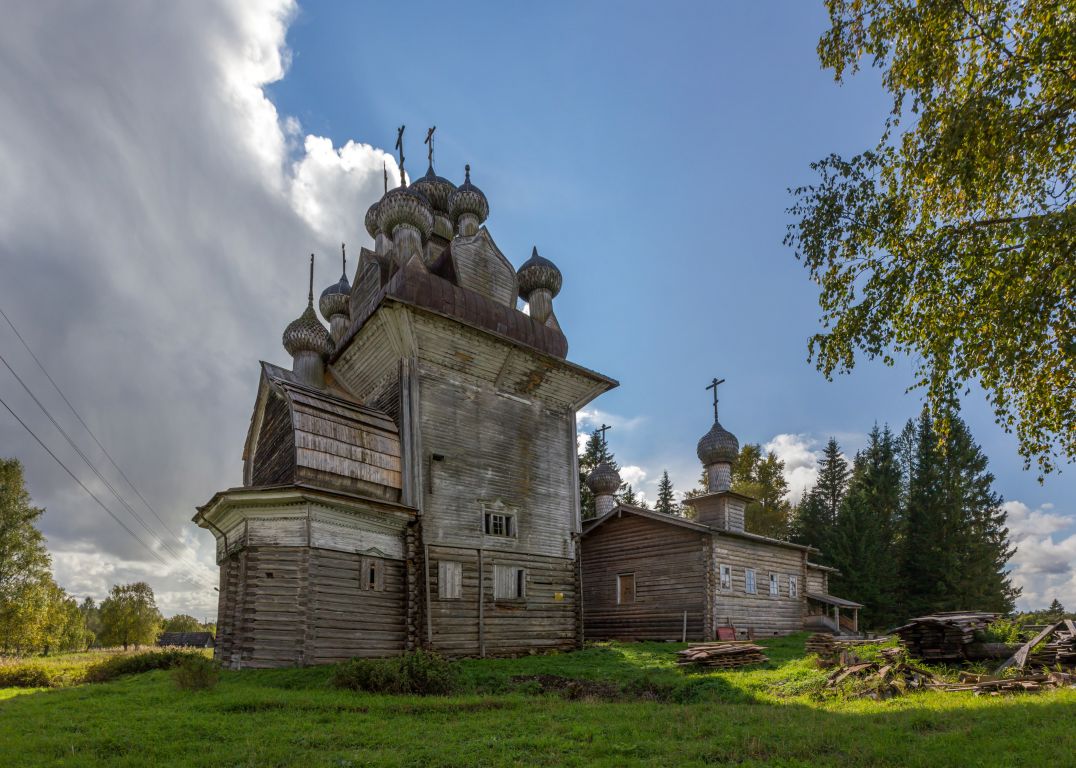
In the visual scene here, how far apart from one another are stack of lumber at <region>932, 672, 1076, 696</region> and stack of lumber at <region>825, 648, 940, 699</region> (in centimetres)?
61

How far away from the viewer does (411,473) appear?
19547 millimetres

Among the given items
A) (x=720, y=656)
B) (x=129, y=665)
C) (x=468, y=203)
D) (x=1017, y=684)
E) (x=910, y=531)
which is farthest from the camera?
(x=910, y=531)

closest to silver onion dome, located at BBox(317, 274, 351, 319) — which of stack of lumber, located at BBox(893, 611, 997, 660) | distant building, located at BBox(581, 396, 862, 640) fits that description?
distant building, located at BBox(581, 396, 862, 640)

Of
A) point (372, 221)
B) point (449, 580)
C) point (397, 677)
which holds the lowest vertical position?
point (397, 677)

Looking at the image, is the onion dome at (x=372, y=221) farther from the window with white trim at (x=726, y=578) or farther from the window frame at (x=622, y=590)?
the window with white trim at (x=726, y=578)

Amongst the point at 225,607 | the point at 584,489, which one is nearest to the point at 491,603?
the point at 225,607

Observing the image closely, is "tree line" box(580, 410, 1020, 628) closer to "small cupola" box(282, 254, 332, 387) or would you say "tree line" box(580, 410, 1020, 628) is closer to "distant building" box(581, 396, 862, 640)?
"distant building" box(581, 396, 862, 640)

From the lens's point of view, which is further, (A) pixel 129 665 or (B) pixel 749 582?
(B) pixel 749 582

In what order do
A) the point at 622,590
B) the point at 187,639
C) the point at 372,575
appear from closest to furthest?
the point at 372,575 → the point at 622,590 → the point at 187,639

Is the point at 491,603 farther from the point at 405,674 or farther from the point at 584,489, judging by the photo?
the point at 584,489

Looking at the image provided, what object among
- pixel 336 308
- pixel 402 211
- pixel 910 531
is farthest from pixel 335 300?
pixel 910 531

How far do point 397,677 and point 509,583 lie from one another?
800 centimetres

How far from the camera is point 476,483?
21.0 meters

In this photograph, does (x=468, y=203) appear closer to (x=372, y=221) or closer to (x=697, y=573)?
(x=372, y=221)
